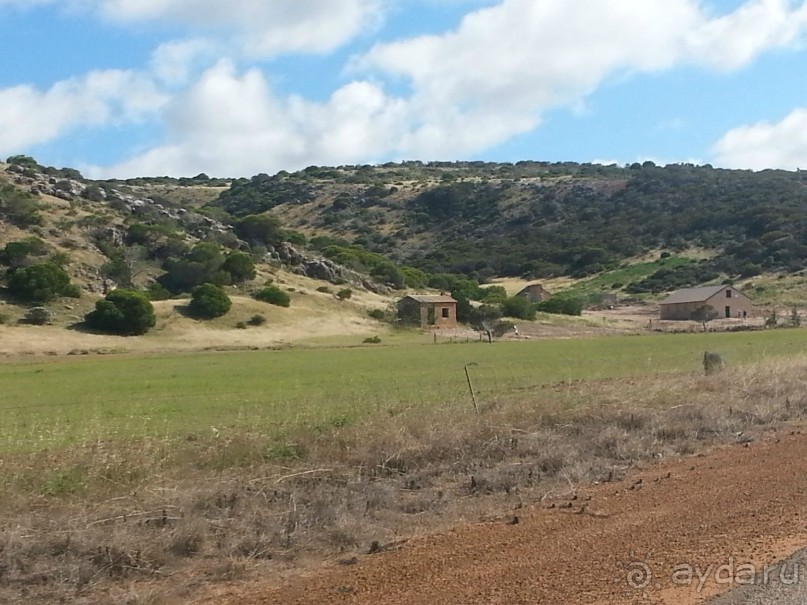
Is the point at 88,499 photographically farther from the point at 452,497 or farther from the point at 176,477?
the point at 452,497

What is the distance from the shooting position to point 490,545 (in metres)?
8.20

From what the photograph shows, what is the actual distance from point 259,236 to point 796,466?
329ft

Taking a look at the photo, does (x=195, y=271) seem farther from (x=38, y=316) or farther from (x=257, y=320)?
(x=38, y=316)

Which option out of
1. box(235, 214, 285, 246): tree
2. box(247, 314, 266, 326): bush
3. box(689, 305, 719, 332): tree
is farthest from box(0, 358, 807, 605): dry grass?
box(235, 214, 285, 246): tree

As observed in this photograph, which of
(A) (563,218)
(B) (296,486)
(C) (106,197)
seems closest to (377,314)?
(C) (106,197)

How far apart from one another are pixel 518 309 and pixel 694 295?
20.4m

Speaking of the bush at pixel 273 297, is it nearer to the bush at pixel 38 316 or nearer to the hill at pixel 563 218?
the bush at pixel 38 316

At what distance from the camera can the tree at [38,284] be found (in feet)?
223

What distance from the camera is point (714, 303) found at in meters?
89.5

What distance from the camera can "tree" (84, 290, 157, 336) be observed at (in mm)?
65688

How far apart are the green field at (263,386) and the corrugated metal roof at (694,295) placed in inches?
1687

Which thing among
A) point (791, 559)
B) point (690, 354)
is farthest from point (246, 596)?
point (690, 354)

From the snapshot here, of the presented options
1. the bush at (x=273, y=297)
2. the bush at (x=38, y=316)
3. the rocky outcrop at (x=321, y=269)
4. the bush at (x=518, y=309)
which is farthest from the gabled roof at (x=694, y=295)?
the bush at (x=38, y=316)

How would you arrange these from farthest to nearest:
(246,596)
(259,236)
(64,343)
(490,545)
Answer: (259,236)
(64,343)
(490,545)
(246,596)
